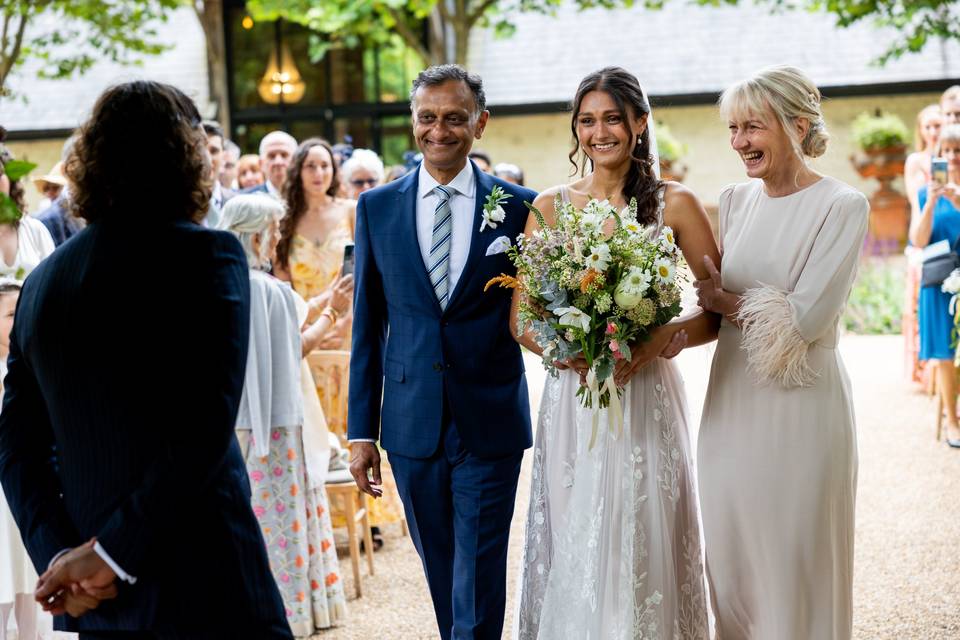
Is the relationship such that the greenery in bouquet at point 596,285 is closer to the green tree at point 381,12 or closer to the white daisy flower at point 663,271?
the white daisy flower at point 663,271

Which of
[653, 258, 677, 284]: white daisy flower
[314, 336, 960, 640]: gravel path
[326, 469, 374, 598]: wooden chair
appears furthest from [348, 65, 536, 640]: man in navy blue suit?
[326, 469, 374, 598]: wooden chair

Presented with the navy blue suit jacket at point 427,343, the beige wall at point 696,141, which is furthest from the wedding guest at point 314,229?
the beige wall at point 696,141

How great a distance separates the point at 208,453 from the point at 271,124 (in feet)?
67.2

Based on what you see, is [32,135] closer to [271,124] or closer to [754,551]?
[271,124]

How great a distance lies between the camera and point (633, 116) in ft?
13.9

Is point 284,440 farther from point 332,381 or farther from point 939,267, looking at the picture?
point 939,267

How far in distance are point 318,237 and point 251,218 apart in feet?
6.15

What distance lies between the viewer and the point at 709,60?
2162 cm

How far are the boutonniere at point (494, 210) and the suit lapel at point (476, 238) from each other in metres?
0.03

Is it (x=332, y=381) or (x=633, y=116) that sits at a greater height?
(x=633, y=116)

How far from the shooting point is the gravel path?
19.5ft

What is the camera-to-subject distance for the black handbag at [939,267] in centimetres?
995

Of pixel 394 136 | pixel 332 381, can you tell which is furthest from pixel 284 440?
pixel 394 136

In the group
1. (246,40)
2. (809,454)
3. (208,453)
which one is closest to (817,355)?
(809,454)
